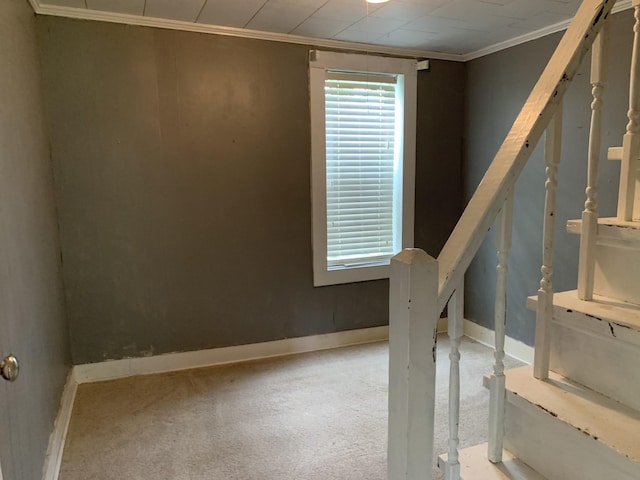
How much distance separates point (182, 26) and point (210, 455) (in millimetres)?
2480

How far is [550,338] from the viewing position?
1375 mm

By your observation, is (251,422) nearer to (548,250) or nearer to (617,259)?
(548,250)

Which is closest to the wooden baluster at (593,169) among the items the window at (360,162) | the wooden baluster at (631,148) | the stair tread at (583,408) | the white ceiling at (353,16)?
the wooden baluster at (631,148)

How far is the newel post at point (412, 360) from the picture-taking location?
101 centimetres

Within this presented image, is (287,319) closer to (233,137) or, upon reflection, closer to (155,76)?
(233,137)

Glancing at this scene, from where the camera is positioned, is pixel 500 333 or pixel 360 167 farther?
pixel 360 167

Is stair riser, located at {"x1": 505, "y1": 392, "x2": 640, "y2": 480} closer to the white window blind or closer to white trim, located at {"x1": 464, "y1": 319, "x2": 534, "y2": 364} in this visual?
white trim, located at {"x1": 464, "y1": 319, "x2": 534, "y2": 364}

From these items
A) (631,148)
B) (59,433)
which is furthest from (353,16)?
(59,433)

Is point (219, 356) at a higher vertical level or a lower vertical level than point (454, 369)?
lower

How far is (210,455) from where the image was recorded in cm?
206

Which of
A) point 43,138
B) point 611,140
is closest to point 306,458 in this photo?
point 43,138

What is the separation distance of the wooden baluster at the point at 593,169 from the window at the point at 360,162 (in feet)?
6.50

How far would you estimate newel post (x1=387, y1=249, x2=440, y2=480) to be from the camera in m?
1.01

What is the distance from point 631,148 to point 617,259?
384 mm
